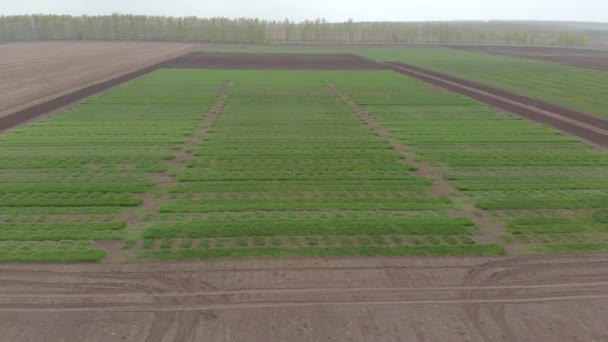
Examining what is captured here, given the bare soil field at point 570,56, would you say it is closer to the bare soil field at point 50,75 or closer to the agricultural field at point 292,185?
the agricultural field at point 292,185

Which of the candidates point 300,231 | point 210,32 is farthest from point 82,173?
point 210,32

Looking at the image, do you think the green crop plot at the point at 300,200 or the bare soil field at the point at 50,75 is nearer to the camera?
the green crop plot at the point at 300,200

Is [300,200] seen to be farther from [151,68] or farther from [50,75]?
[151,68]

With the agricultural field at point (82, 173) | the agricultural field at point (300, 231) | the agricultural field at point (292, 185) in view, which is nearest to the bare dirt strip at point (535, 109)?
the agricultural field at point (292, 185)

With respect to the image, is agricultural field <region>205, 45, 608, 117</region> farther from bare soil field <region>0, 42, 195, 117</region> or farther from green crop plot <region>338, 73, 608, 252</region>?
bare soil field <region>0, 42, 195, 117</region>

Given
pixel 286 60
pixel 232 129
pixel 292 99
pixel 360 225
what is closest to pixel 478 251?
pixel 360 225

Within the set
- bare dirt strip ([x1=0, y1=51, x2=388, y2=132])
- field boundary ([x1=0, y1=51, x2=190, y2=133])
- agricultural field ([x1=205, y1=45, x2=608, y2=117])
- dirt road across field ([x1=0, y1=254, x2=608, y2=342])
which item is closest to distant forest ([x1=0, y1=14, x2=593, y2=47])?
bare dirt strip ([x1=0, y1=51, x2=388, y2=132])
